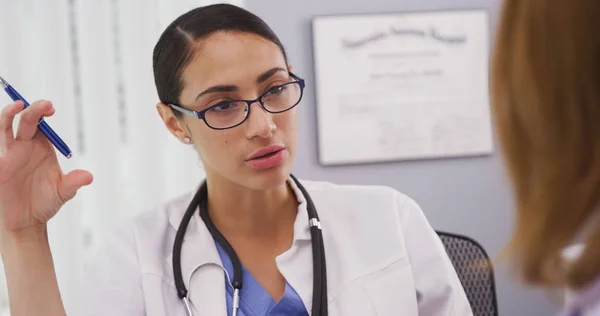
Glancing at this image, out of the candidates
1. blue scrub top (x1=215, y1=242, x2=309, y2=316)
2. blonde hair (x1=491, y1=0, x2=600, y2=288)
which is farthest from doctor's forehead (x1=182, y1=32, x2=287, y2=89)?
blonde hair (x1=491, y1=0, x2=600, y2=288)

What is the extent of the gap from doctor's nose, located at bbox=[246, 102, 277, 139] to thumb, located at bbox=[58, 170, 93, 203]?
11.7 inches

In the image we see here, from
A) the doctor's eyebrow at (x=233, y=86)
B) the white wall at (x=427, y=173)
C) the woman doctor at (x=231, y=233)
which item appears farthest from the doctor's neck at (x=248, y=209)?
the white wall at (x=427, y=173)

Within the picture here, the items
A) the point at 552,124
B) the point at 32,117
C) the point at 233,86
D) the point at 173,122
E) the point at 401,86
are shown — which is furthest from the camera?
the point at 401,86

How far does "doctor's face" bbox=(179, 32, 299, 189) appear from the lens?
1144 mm

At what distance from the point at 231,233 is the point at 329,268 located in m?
0.22

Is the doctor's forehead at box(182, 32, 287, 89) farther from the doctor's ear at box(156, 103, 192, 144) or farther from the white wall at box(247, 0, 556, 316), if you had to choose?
the white wall at box(247, 0, 556, 316)

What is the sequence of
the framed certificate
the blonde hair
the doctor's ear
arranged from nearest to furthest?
the blonde hair, the doctor's ear, the framed certificate

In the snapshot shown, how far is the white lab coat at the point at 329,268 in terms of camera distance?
1.15 meters

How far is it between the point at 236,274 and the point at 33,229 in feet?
→ 1.21

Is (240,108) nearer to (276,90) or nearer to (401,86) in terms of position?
(276,90)

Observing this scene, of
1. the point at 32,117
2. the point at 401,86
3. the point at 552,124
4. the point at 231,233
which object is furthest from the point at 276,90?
the point at 401,86

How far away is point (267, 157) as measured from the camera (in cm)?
115

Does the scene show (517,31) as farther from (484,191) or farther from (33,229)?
(484,191)

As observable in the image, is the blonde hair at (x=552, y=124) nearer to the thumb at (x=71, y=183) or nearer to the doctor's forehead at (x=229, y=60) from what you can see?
the doctor's forehead at (x=229, y=60)
